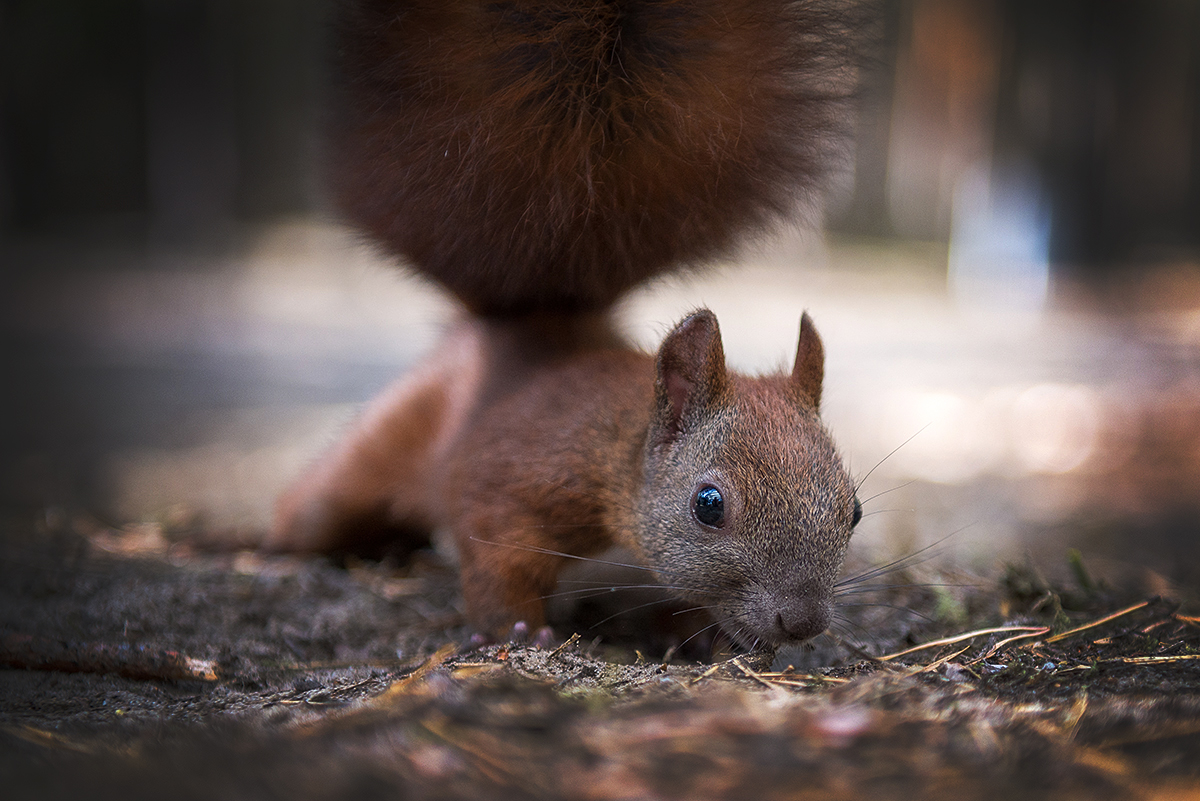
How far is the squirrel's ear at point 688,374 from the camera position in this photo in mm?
2137

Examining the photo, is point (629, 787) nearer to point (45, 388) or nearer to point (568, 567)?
point (568, 567)

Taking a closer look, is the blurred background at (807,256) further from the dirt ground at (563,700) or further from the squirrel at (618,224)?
the squirrel at (618,224)

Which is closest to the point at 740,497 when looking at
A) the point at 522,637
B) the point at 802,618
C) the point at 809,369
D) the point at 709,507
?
the point at 709,507

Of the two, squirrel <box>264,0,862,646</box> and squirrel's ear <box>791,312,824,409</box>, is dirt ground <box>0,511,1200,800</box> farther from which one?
squirrel's ear <box>791,312,824,409</box>

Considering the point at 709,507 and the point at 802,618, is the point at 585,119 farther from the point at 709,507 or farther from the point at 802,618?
the point at 802,618

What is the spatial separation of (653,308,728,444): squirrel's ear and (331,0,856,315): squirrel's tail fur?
0.39 meters

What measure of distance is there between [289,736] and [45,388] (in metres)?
5.68

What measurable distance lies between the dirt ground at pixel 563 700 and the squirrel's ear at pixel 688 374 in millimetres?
600

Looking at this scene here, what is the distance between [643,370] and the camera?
253 centimetres

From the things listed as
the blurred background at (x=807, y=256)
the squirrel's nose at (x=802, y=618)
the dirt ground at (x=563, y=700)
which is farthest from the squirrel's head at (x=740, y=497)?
the blurred background at (x=807, y=256)

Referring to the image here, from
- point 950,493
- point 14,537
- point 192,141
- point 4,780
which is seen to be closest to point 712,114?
point 4,780

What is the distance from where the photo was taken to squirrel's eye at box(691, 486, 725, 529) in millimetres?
2027

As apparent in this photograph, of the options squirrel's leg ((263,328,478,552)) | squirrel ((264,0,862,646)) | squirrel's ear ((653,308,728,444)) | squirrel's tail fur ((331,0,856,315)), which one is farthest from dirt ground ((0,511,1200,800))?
squirrel's tail fur ((331,0,856,315))

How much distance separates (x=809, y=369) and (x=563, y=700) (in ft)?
4.16
